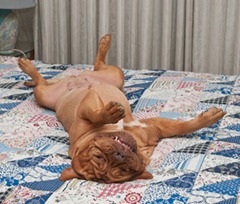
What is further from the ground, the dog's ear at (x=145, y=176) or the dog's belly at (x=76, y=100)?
the dog's belly at (x=76, y=100)

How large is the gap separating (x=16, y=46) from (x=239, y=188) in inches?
107

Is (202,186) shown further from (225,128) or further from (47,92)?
(47,92)

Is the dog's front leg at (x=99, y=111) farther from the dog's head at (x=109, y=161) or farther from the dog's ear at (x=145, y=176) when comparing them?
the dog's ear at (x=145, y=176)

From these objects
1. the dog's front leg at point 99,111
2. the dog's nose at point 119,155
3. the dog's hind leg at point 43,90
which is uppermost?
the dog's front leg at point 99,111

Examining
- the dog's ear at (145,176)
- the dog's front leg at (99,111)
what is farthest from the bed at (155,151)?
the dog's front leg at (99,111)

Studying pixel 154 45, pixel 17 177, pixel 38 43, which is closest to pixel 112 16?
pixel 154 45

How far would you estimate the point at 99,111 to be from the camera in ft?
5.76

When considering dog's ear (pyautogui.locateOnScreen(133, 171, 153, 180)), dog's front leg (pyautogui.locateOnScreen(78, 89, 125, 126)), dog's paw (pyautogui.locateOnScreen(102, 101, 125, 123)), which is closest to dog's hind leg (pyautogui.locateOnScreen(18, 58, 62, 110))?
dog's front leg (pyautogui.locateOnScreen(78, 89, 125, 126))

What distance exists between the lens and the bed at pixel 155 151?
1548 mm

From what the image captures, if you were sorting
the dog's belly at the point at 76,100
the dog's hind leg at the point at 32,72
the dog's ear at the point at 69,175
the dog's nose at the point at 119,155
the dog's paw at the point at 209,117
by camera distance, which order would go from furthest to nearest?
the dog's hind leg at the point at 32,72
the dog's belly at the point at 76,100
the dog's paw at the point at 209,117
the dog's ear at the point at 69,175
the dog's nose at the point at 119,155

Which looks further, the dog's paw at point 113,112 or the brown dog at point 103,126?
the dog's paw at point 113,112

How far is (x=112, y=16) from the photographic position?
3.86 metres

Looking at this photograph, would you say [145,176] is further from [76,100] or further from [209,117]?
[76,100]

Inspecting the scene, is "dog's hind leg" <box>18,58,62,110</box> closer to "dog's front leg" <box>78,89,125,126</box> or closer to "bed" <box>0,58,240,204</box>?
"bed" <box>0,58,240,204</box>
